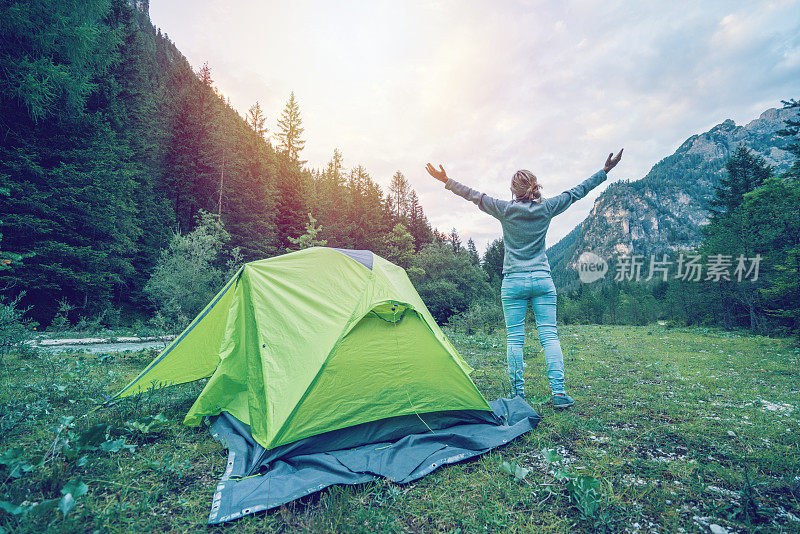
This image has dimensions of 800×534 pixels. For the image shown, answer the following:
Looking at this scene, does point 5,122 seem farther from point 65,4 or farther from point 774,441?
point 774,441

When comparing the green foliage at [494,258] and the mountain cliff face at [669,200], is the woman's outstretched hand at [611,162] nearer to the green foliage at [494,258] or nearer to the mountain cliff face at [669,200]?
the green foliage at [494,258]

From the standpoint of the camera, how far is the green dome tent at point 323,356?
2.94 metres

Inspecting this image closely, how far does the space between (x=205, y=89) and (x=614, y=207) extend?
660 ft

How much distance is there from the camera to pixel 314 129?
123 feet

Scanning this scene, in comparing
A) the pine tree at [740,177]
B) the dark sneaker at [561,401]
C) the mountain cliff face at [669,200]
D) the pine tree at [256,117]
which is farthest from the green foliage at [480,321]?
the mountain cliff face at [669,200]

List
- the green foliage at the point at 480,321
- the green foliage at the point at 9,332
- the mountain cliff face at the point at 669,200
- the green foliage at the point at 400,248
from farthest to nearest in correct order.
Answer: the mountain cliff face at the point at 669,200, the green foliage at the point at 400,248, the green foliage at the point at 480,321, the green foliage at the point at 9,332

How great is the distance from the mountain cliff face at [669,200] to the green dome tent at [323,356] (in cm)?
15675

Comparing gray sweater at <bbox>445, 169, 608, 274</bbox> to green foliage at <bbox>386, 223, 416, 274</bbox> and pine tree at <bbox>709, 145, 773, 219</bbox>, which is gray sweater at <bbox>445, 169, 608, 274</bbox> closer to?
green foliage at <bbox>386, 223, 416, 274</bbox>

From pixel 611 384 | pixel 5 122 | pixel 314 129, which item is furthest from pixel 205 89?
pixel 611 384

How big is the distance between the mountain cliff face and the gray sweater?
15550cm

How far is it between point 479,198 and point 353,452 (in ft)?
9.86

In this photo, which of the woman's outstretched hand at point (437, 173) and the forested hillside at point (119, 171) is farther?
the forested hillside at point (119, 171)

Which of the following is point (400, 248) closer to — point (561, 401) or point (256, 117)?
point (256, 117)

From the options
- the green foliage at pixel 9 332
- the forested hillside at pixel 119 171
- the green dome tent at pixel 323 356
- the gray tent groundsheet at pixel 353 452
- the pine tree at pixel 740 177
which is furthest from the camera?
the pine tree at pixel 740 177
